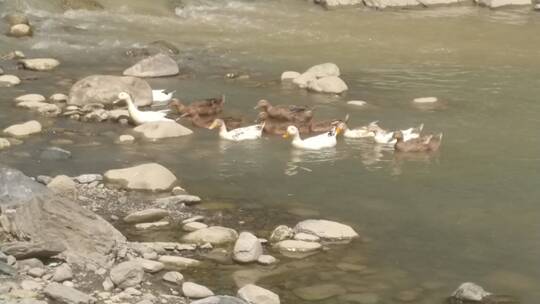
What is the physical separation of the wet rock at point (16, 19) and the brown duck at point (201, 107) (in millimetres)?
8334

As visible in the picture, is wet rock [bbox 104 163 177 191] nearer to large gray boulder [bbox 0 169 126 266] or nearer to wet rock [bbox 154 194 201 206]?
wet rock [bbox 154 194 201 206]

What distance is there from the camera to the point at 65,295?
770cm

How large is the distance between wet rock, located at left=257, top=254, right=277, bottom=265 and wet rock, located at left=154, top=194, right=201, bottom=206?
1918 mm

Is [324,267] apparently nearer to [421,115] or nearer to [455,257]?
[455,257]

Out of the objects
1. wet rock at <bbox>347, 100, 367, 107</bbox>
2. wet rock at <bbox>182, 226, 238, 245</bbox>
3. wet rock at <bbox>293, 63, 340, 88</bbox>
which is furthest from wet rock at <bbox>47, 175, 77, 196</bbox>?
wet rock at <bbox>293, 63, 340, 88</bbox>

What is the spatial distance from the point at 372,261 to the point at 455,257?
36.1 inches

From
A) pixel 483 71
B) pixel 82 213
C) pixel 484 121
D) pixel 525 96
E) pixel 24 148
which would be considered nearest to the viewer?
pixel 82 213

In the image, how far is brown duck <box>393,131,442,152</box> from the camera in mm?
13953

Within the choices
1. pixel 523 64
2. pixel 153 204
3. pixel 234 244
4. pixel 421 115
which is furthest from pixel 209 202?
pixel 523 64

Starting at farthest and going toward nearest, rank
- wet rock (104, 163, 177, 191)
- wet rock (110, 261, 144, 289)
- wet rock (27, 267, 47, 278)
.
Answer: wet rock (104, 163, 177, 191), wet rock (110, 261, 144, 289), wet rock (27, 267, 47, 278)

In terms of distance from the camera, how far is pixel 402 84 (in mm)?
19094

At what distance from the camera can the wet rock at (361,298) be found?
869 cm

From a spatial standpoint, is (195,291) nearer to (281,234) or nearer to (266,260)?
(266,260)

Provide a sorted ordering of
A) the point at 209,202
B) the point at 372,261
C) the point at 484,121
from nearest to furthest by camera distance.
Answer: the point at 372,261, the point at 209,202, the point at 484,121
